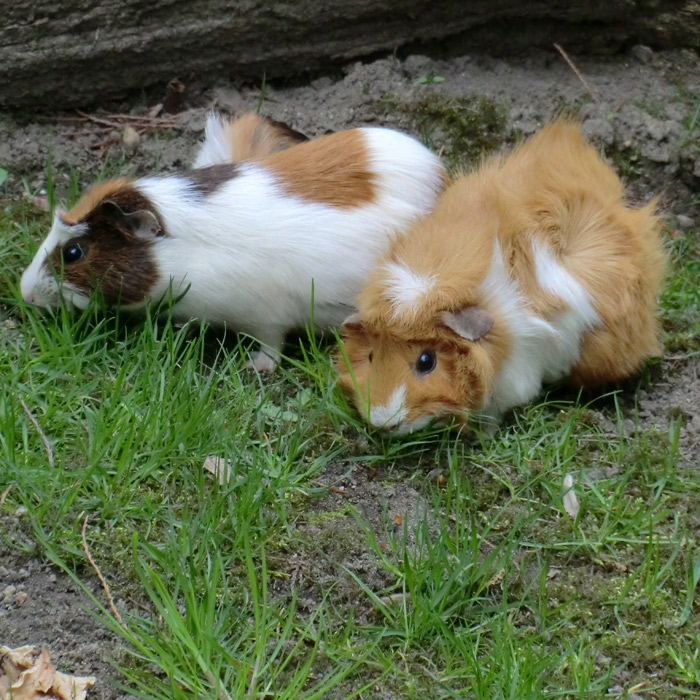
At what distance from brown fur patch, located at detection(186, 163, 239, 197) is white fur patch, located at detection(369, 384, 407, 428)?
3.24 ft

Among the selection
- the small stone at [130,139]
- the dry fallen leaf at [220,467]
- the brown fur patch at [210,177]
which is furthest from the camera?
the small stone at [130,139]

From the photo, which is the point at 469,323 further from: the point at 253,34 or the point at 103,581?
the point at 253,34

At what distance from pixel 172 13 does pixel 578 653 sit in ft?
9.43

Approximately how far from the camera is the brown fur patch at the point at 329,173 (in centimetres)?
307

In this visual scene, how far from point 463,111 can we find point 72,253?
5.76ft

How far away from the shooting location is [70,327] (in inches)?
119

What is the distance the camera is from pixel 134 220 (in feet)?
9.70

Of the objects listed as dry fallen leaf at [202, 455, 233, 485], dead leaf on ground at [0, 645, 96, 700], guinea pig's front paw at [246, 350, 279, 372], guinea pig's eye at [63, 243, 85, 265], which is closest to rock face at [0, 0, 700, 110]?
guinea pig's eye at [63, 243, 85, 265]

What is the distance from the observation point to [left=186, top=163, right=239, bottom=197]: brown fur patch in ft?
10.0

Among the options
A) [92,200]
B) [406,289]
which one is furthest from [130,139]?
[406,289]

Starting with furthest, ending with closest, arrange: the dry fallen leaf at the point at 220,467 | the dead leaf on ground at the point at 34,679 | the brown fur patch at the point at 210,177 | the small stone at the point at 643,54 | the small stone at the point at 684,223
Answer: the small stone at the point at 643,54 → the small stone at the point at 684,223 → the brown fur patch at the point at 210,177 → the dry fallen leaf at the point at 220,467 → the dead leaf on ground at the point at 34,679

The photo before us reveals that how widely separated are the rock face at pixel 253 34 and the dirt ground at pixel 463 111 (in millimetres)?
83

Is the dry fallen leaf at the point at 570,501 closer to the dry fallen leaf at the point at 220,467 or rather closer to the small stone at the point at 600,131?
the dry fallen leaf at the point at 220,467

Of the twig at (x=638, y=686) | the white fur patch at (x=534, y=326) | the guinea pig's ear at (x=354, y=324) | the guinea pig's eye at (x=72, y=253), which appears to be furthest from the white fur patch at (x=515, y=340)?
the guinea pig's eye at (x=72, y=253)
